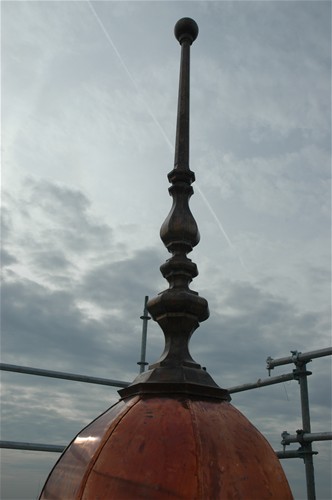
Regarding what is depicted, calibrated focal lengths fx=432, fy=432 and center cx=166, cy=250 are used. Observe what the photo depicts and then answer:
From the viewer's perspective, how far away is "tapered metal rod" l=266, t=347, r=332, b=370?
3.46 m

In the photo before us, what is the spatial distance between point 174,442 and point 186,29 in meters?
2.56

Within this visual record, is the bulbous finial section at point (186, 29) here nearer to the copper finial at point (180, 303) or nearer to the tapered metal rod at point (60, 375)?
the copper finial at point (180, 303)

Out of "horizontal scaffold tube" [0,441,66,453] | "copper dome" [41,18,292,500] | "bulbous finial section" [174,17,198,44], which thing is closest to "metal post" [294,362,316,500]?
"copper dome" [41,18,292,500]

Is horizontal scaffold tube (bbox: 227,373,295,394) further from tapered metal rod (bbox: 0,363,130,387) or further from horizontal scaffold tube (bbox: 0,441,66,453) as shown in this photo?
horizontal scaffold tube (bbox: 0,441,66,453)

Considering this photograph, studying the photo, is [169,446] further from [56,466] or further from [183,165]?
[183,165]

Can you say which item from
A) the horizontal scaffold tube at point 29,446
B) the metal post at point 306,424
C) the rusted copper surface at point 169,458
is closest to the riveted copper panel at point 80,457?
the rusted copper surface at point 169,458

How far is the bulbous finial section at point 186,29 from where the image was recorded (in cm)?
290

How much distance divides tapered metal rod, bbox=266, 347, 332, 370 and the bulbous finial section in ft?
8.31

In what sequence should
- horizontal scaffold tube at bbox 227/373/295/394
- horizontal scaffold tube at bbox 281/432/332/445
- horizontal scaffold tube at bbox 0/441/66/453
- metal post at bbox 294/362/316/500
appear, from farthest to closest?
horizontal scaffold tube at bbox 0/441/66/453 < horizontal scaffold tube at bbox 227/373/295/394 < horizontal scaffold tube at bbox 281/432/332/445 < metal post at bbox 294/362/316/500

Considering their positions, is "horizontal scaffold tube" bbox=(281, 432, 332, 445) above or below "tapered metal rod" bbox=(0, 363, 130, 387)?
below

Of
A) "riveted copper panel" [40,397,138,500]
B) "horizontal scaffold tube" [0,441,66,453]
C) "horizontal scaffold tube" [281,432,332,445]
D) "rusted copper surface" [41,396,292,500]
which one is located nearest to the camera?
"rusted copper surface" [41,396,292,500]

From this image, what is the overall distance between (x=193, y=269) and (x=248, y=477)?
1046 millimetres

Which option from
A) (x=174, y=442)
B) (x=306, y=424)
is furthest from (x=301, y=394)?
(x=174, y=442)

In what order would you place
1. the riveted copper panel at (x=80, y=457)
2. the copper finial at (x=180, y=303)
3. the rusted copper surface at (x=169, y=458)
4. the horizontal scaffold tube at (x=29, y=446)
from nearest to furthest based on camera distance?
the rusted copper surface at (x=169, y=458) → the riveted copper panel at (x=80, y=457) → the copper finial at (x=180, y=303) → the horizontal scaffold tube at (x=29, y=446)
